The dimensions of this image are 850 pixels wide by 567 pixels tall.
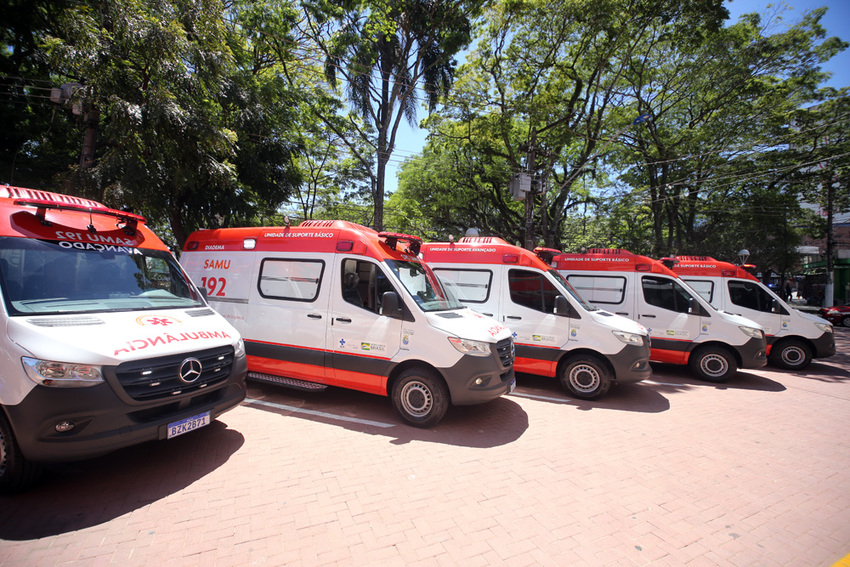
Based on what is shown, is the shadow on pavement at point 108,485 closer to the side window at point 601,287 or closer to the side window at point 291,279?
the side window at point 291,279

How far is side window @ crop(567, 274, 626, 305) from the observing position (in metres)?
8.65

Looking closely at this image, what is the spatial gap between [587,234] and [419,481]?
31.5 metres

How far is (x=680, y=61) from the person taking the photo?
57.1 ft

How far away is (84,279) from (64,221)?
693mm

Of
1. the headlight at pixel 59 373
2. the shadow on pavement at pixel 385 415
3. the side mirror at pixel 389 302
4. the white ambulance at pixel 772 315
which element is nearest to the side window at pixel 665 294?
the white ambulance at pixel 772 315

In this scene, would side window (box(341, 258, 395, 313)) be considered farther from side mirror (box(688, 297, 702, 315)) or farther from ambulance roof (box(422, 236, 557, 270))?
side mirror (box(688, 297, 702, 315))

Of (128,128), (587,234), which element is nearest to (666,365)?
(128,128)

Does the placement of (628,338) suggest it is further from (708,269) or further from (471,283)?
(708,269)

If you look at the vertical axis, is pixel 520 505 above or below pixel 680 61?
below

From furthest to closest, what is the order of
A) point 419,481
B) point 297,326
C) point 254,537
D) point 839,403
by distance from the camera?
point 839,403
point 297,326
point 419,481
point 254,537

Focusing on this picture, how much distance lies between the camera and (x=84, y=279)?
386cm

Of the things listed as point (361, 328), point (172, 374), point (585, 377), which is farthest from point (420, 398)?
point (585, 377)

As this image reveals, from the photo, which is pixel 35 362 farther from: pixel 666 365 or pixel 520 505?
pixel 666 365

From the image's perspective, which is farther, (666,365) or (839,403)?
(666,365)
